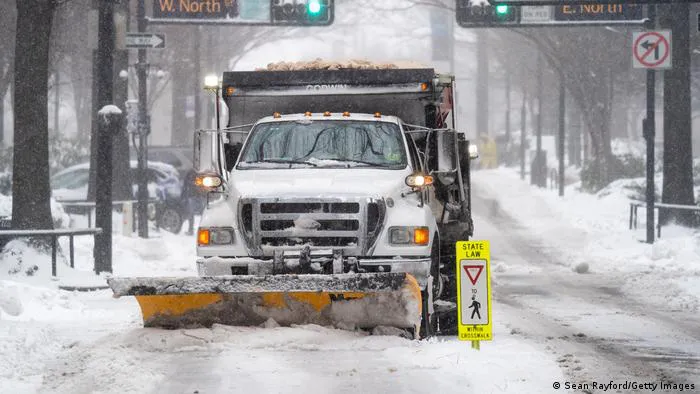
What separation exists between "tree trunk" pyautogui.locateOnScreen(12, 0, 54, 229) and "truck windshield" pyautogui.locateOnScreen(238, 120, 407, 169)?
278 inches

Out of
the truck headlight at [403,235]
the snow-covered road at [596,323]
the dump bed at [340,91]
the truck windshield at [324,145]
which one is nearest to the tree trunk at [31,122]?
the dump bed at [340,91]

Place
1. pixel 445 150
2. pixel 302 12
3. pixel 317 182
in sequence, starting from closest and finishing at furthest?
1. pixel 317 182
2. pixel 445 150
3. pixel 302 12

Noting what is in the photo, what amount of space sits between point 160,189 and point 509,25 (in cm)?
995

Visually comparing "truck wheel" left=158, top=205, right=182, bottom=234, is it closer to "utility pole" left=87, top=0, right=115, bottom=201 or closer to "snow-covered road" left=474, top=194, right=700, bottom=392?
"snow-covered road" left=474, top=194, right=700, bottom=392

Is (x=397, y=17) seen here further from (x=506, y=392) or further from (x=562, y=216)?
(x=506, y=392)

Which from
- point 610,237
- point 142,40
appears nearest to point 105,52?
point 142,40

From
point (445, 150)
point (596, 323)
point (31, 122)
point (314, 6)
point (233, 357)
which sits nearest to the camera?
point (233, 357)

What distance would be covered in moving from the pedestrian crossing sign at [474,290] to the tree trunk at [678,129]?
18.1 meters

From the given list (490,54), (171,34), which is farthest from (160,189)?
(490,54)

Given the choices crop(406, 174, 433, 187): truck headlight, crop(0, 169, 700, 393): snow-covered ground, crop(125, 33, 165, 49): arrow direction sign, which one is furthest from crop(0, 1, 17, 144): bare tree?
crop(406, 174, 433, 187): truck headlight

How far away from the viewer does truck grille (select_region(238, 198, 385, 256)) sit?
1161cm

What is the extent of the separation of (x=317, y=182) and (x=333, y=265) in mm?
867

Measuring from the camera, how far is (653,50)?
24.1m

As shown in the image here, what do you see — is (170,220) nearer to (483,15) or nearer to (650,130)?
(483,15)
